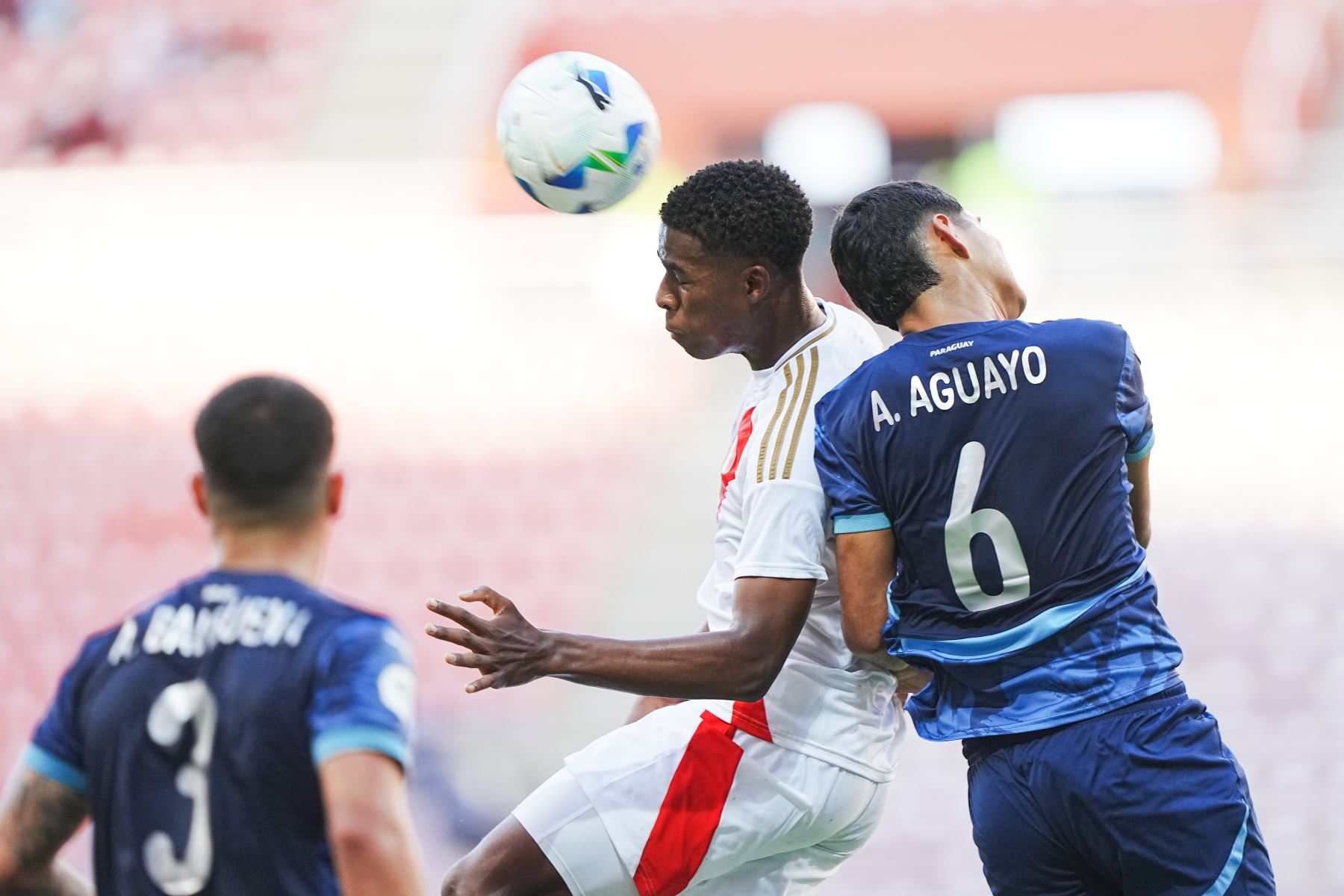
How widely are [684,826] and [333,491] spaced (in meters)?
1.19

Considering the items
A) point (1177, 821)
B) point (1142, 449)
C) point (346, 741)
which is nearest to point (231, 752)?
point (346, 741)

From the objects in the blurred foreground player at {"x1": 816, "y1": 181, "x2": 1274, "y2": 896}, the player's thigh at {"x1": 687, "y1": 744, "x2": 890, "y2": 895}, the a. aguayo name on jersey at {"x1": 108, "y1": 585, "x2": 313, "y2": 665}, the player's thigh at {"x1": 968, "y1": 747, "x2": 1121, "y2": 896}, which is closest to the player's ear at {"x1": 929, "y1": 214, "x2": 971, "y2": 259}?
the blurred foreground player at {"x1": 816, "y1": 181, "x2": 1274, "y2": 896}

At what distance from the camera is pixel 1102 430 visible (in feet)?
9.86

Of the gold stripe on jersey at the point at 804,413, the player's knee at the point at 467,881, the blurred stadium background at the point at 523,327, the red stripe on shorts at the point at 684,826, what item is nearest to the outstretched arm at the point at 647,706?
the red stripe on shorts at the point at 684,826

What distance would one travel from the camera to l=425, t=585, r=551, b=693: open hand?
283cm

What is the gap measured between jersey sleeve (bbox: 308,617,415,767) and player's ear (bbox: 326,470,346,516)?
35 cm

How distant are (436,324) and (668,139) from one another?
232 inches

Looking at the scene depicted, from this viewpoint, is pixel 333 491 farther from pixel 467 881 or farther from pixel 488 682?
pixel 467 881

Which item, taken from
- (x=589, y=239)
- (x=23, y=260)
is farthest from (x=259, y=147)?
(x=589, y=239)

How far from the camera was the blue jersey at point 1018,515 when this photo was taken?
2.97 metres

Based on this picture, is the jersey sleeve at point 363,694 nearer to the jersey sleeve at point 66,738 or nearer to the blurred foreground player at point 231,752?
the blurred foreground player at point 231,752

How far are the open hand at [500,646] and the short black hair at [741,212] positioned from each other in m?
1.06

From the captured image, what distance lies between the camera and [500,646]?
287 cm

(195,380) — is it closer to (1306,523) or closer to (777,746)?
(1306,523)
